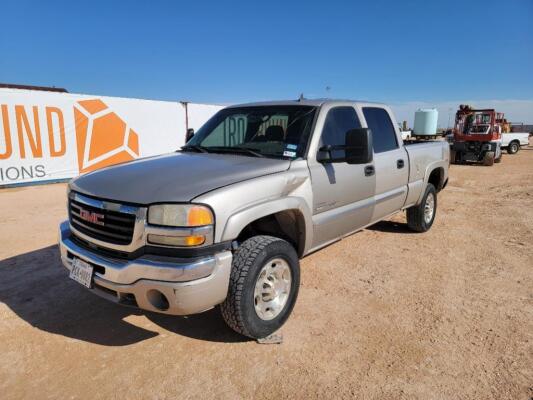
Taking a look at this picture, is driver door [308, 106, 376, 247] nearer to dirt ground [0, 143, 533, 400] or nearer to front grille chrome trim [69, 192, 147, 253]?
dirt ground [0, 143, 533, 400]

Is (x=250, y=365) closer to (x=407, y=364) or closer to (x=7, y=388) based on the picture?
(x=407, y=364)

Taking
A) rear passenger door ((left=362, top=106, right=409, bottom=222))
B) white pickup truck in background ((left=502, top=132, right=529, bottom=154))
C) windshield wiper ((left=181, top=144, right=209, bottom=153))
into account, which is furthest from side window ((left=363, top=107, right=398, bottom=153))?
white pickup truck in background ((left=502, top=132, right=529, bottom=154))

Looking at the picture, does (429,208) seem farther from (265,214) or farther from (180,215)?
(180,215)

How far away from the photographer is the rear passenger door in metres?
4.16

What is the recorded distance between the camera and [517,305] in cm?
340

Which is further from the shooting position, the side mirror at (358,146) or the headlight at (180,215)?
the side mirror at (358,146)

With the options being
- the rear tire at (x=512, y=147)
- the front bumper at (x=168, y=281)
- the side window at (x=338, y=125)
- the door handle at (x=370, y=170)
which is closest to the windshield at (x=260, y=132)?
the side window at (x=338, y=125)

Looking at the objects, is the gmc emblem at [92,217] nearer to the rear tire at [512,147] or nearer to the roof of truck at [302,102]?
the roof of truck at [302,102]

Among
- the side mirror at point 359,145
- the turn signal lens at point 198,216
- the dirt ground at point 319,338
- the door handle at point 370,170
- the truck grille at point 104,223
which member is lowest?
the dirt ground at point 319,338

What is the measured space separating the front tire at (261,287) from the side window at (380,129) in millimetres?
1994

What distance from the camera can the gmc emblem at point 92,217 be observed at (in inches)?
102

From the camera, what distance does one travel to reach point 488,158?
54.5ft

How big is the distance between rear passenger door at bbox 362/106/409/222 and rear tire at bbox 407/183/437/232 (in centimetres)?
84

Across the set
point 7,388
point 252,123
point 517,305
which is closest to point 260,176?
point 252,123
